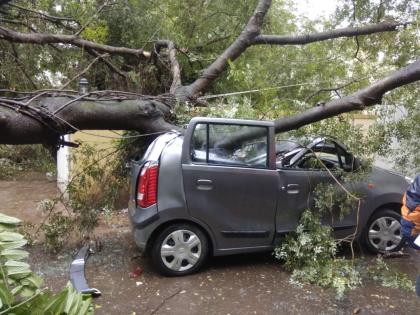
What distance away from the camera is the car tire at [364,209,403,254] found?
16.6 ft

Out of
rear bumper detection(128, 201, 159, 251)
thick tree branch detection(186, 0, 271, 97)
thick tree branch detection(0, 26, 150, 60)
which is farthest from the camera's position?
thick tree branch detection(186, 0, 271, 97)

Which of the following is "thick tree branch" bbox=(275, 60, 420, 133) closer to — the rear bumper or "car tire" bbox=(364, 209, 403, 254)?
"car tire" bbox=(364, 209, 403, 254)

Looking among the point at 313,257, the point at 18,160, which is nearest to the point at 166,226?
the point at 313,257

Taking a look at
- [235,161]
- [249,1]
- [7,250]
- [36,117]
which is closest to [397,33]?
[249,1]

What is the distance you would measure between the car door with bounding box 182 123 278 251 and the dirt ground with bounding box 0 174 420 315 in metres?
0.41

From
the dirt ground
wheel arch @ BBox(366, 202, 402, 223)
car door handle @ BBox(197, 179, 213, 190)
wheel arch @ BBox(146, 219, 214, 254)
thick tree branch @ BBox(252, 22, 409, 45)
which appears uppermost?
thick tree branch @ BBox(252, 22, 409, 45)

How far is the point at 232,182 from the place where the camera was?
4.54 meters

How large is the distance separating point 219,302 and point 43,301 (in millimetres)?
2702

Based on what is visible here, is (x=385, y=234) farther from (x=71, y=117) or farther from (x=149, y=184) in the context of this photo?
(x=71, y=117)

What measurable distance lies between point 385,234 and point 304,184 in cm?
131

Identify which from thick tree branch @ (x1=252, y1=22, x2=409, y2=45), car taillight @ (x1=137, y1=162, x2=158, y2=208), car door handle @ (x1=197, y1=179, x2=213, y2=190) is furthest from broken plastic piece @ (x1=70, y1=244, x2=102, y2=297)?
thick tree branch @ (x1=252, y1=22, x2=409, y2=45)

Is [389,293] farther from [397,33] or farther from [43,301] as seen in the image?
[397,33]

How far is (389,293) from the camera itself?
13.9ft

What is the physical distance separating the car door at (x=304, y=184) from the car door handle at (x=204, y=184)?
830mm
